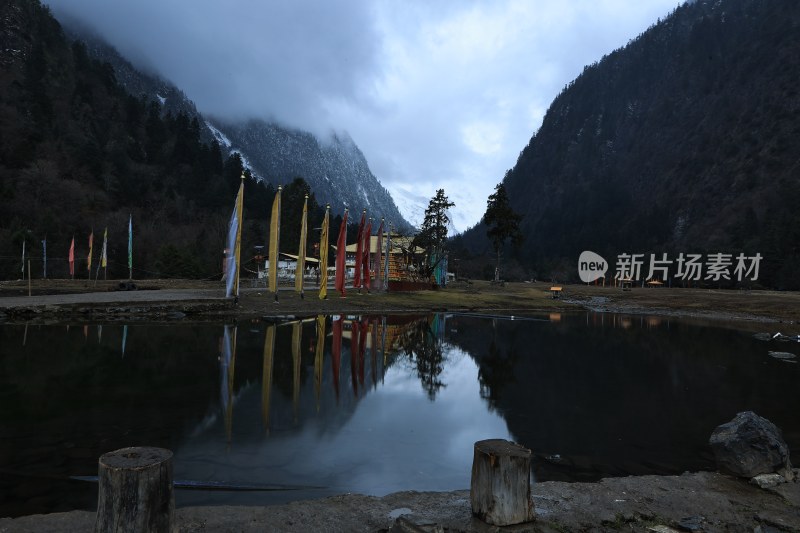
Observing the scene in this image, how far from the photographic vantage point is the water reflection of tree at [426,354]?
1594 cm

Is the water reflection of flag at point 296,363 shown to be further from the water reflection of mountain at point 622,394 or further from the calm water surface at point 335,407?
the water reflection of mountain at point 622,394

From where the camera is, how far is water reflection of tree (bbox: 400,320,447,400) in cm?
1594

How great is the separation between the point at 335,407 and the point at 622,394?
9232mm

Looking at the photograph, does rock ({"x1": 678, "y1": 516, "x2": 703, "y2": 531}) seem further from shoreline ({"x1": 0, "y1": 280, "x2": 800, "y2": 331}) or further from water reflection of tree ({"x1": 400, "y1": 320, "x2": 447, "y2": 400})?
shoreline ({"x1": 0, "y1": 280, "x2": 800, "y2": 331})

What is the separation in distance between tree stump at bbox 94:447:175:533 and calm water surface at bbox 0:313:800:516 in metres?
2.54

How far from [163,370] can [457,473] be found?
35.4 ft

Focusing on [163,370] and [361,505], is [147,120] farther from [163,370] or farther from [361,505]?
[361,505]

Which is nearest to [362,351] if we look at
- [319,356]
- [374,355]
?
[374,355]

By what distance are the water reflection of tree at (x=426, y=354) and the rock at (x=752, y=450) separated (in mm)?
7546

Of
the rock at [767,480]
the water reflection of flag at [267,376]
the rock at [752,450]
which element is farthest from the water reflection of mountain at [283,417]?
the rock at [767,480]

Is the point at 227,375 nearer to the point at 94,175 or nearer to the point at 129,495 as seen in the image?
the point at 129,495

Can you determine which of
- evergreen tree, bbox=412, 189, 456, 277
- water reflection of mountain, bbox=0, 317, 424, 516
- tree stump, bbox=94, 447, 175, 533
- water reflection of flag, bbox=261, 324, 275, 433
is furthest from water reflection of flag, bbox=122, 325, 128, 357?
evergreen tree, bbox=412, 189, 456, 277

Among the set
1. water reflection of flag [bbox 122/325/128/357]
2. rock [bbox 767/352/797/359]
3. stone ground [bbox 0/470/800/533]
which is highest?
rock [bbox 767/352/797/359]

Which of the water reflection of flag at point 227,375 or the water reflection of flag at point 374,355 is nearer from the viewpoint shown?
the water reflection of flag at point 227,375
